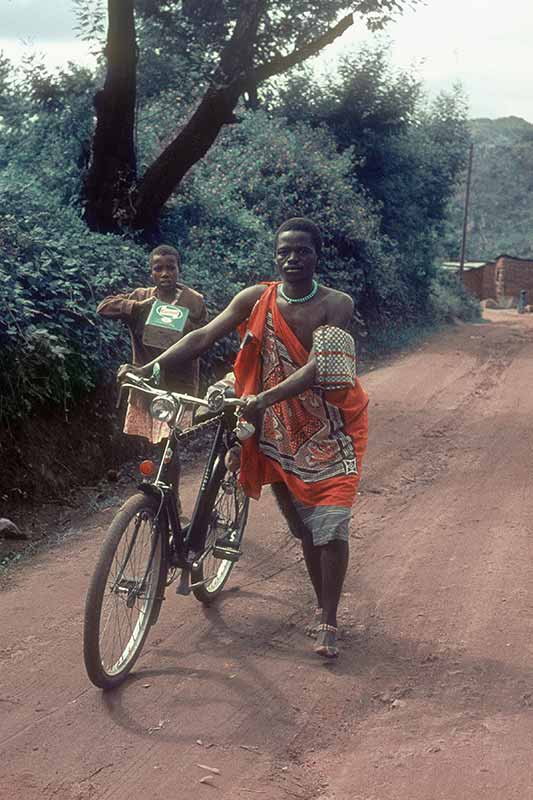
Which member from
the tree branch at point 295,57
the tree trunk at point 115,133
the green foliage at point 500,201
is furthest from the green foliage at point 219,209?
the green foliage at point 500,201

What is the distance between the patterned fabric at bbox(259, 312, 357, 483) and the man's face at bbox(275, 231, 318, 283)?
259 millimetres

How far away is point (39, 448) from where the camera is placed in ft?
26.9

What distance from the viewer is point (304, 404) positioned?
5000 mm

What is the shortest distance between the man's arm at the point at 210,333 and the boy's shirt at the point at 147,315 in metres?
1.64

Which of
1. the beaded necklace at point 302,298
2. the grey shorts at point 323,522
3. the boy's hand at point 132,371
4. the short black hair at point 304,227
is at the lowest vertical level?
the grey shorts at point 323,522

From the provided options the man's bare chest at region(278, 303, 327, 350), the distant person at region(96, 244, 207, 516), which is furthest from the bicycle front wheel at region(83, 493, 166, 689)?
the distant person at region(96, 244, 207, 516)

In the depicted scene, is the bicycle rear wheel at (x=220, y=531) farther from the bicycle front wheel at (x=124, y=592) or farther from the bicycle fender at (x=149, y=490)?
the bicycle fender at (x=149, y=490)

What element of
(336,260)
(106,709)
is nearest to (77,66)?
(336,260)

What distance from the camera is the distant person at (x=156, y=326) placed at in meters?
6.64

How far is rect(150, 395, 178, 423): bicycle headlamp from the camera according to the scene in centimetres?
462

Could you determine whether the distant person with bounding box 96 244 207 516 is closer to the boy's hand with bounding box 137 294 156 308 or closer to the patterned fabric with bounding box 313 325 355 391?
the boy's hand with bounding box 137 294 156 308

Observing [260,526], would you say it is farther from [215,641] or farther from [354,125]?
[354,125]

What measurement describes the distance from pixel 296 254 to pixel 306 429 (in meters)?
0.87

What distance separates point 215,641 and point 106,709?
95 cm
